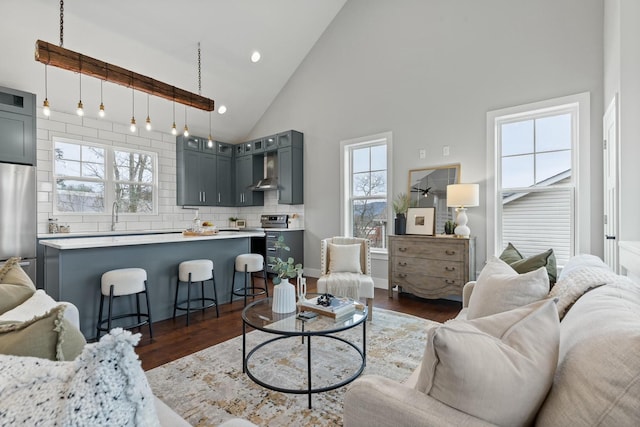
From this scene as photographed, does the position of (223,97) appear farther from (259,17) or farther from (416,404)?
(416,404)

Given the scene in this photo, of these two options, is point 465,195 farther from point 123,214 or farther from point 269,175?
point 123,214

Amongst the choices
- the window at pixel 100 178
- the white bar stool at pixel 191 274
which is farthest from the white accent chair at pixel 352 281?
the window at pixel 100 178

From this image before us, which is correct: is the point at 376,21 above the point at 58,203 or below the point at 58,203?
above

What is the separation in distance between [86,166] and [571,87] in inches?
269

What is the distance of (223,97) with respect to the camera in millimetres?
5820

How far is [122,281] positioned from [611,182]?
4529mm

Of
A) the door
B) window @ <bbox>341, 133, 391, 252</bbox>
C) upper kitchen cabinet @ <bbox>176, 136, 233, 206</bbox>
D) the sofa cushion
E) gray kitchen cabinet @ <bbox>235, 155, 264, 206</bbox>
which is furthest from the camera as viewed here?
gray kitchen cabinet @ <bbox>235, 155, 264, 206</bbox>

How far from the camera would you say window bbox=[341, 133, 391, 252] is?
4.98 meters

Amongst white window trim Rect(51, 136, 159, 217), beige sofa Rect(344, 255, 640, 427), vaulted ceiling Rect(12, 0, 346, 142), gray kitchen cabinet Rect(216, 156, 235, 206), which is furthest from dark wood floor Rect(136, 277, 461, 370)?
vaulted ceiling Rect(12, 0, 346, 142)

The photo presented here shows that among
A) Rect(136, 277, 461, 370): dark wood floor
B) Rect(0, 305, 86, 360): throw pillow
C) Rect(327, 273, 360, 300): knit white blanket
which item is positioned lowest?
Rect(136, 277, 461, 370): dark wood floor

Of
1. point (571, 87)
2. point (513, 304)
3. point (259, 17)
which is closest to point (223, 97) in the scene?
point (259, 17)

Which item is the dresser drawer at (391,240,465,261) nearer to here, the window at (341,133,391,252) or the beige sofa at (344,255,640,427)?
the window at (341,133,391,252)

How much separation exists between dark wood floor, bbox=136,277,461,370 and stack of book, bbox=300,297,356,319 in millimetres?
1049

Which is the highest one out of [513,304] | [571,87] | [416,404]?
[571,87]
